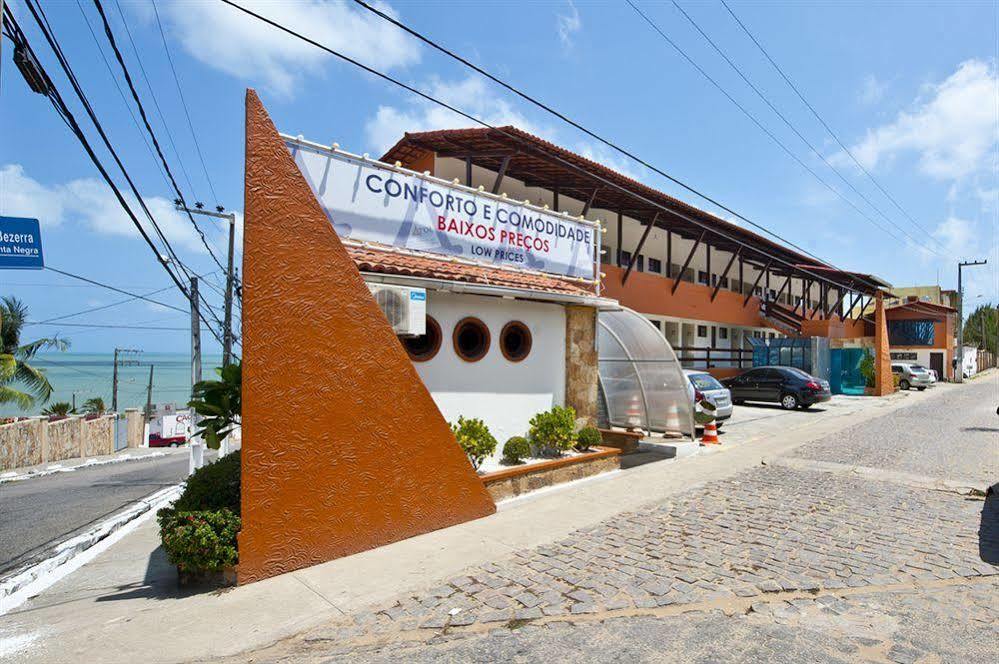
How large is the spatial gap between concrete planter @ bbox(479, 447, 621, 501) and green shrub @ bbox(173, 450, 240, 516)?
3102 mm

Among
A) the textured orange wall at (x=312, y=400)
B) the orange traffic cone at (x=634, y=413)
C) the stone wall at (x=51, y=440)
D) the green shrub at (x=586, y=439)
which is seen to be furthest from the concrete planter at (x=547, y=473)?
the stone wall at (x=51, y=440)

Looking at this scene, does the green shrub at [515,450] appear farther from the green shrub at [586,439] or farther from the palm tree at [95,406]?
the palm tree at [95,406]

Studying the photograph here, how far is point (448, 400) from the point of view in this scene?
25.7ft

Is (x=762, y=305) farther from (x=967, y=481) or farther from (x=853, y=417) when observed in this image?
(x=967, y=481)

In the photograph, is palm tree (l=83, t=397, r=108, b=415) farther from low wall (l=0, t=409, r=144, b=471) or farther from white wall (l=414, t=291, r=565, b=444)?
white wall (l=414, t=291, r=565, b=444)

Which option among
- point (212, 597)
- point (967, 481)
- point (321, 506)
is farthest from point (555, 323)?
point (967, 481)

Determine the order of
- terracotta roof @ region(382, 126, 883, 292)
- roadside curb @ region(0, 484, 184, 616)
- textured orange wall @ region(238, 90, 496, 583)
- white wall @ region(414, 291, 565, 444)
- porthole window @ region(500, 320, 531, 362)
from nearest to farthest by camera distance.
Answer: textured orange wall @ region(238, 90, 496, 583) → roadside curb @ region(0, 484, 184, 616) → white wall @ region(414, 291, 565, 444) → porthole window @ region(500, 320, 531, 362) → terracotta roof @ region(382, 126, 883, 292)

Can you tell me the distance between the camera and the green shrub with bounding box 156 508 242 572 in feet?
16.0

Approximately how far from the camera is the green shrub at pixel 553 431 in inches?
349

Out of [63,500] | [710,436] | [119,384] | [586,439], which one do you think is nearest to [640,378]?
[710,436]

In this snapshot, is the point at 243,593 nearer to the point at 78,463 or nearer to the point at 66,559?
the point at 66,559

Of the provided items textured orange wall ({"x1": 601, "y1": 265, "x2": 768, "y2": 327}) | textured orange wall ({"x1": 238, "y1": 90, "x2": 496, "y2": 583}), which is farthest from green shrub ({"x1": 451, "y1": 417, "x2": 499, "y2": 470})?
textured orange wall ({"x1": 601, "y1": 265, "x2": 768, "y2": 327})

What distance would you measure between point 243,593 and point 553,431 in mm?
5280

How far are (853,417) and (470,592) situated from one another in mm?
17988
